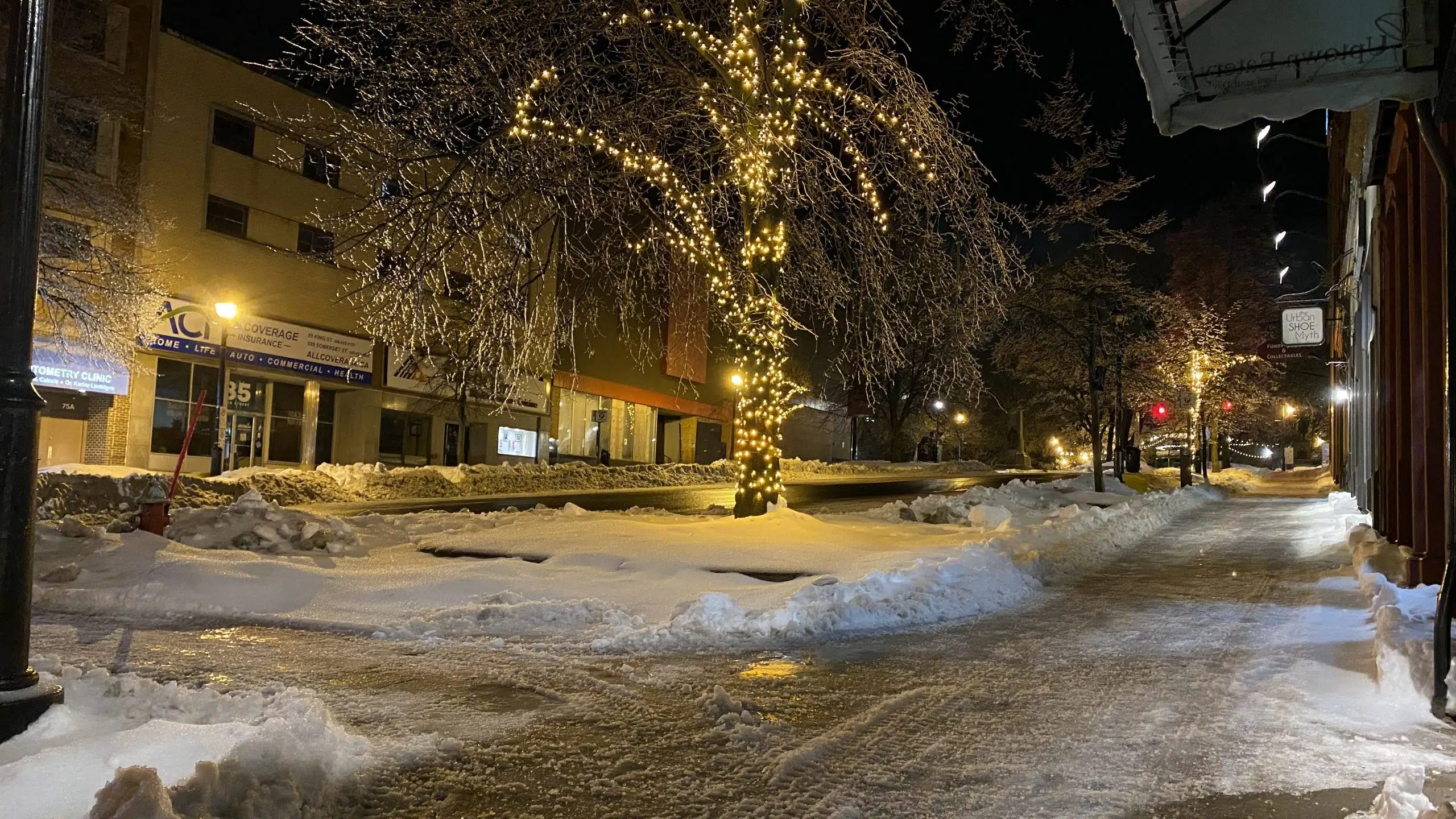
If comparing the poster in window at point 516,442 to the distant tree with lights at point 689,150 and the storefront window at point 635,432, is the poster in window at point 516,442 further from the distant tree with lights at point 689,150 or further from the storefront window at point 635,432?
the distant tree with lights at point 689,150

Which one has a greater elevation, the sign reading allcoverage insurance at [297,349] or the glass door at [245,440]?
the sign reading allcoverage insurance at [297,349]

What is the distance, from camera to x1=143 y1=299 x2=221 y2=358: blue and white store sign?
28.3 m

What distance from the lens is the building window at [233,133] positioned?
30203 mm

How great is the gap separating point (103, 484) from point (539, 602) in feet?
47.6

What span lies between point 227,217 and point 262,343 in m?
4.04

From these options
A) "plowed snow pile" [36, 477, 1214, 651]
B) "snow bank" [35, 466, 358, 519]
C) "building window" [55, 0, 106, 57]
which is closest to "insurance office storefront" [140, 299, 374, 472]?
"snow bank" [35, 466, 358, 519]

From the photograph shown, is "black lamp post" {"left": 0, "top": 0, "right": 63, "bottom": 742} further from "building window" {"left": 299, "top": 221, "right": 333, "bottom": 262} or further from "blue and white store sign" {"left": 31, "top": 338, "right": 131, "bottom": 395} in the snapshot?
"building window" {"left": 299, "top": 221, "right": 333, "bottom": 262}

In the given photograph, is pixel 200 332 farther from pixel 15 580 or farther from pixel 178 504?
pixel 15 580

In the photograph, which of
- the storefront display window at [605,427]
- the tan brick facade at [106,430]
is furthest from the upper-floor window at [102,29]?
the storefront display window at [605,427]

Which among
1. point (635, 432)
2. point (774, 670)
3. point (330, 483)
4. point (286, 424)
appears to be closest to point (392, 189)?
point (774, 670)

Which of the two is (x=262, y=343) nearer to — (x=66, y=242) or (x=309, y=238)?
(x=309, y=238)

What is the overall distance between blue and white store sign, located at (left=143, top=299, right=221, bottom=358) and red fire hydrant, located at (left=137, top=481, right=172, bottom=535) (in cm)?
1895

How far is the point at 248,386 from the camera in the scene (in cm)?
3259

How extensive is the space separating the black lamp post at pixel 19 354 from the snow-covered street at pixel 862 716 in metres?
1.18
